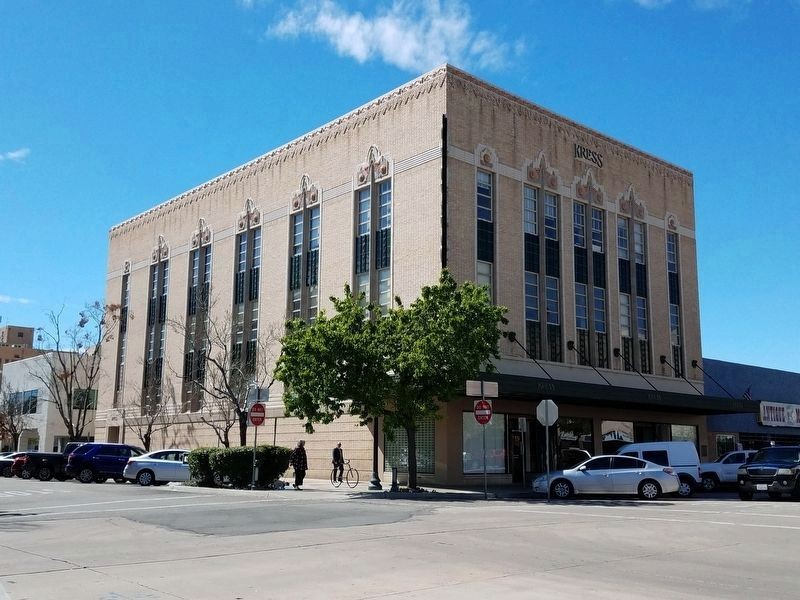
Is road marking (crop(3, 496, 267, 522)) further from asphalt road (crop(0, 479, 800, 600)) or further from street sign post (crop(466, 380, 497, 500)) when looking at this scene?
street sign post (crop(466, 380, 497, 500))

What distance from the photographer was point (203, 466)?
29016 millimetres

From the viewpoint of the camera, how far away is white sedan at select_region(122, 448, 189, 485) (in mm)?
31656

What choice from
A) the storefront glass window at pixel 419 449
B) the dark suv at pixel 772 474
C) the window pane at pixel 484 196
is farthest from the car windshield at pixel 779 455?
the window pane at pixel 484 196

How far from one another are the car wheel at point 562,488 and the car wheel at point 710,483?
28.1 feet

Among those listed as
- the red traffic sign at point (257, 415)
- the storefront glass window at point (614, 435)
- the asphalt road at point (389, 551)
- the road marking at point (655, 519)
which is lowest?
the road marking at point (655, 519)

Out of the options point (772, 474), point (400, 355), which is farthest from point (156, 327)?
point (772, 474)

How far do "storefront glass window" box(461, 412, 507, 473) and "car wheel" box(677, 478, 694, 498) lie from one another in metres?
7.00

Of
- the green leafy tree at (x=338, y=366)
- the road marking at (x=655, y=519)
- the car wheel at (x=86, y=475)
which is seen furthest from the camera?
the car wheel at (x=86, y=475)

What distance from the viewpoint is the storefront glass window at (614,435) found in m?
37.7

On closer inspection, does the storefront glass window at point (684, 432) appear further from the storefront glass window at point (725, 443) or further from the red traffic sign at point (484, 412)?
the red traffic sign at point (484, 412)

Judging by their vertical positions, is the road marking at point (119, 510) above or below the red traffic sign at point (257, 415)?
below

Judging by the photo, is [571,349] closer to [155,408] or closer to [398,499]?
[398,499]

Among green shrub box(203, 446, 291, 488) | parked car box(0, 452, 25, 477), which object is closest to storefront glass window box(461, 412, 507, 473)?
green shrub box(203, 446, 291, 488)

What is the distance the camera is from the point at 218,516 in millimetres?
17594
